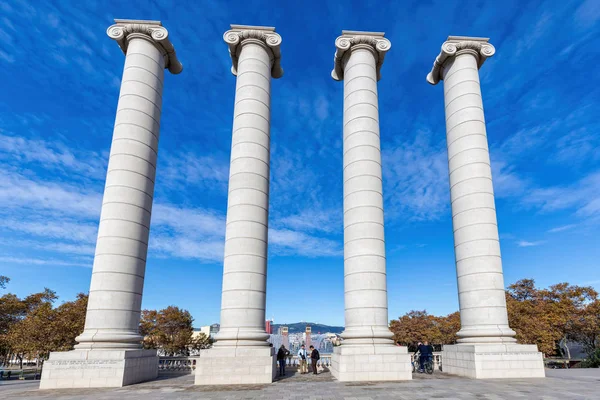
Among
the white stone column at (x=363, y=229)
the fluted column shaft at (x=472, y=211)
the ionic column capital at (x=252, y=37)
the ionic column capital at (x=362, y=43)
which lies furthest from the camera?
the ionic column capital at (x=362, y=43)

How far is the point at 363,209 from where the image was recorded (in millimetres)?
39875

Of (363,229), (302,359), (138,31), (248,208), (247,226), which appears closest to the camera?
(247,226)

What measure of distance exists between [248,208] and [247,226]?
187 centimetres

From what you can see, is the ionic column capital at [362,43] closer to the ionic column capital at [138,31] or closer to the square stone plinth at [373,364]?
the ionic column capital at [138,31]

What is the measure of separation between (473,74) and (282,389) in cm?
4129

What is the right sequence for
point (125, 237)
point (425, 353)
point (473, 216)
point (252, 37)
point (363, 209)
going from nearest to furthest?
point (125, 237) → point (363, 209) → point (473, 216) → point (425, 353) → point (252, 37)

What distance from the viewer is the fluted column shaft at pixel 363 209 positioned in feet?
121

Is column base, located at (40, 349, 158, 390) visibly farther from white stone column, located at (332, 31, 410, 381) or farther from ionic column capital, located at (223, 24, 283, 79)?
ionic column capital, located at (223, 24, 283, 79)

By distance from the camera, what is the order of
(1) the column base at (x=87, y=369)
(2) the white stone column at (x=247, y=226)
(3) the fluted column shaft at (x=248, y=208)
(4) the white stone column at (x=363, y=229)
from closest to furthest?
1. (1) the column base at (x=87, y=369)
2. (2) the white stone column at (x=247, y=226)
3. (4) the white stone column at (x=363, y=229)
4. (3) the fluted column shaft at (x=248, y=208)

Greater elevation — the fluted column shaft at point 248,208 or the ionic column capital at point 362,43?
the ionic column capital at point 362,43

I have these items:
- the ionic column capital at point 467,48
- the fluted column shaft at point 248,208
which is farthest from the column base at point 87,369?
the ionic column capital at point 467,48

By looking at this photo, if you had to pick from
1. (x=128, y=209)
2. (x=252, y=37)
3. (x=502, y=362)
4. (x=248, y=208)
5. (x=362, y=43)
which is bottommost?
(x=502, y=362)

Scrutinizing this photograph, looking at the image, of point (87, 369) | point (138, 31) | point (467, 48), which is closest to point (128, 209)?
point (87, 369)

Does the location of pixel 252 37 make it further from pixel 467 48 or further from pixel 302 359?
pixel 302 359
